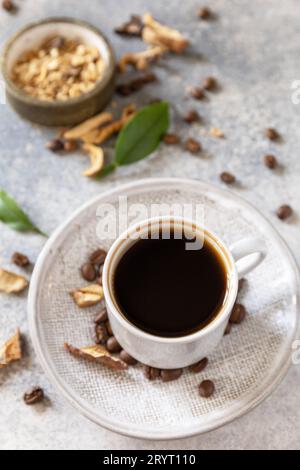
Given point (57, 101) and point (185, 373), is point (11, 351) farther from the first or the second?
point (57, 101)

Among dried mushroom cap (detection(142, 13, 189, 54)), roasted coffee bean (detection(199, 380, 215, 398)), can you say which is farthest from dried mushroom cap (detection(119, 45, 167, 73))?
roasted coffee bean (detection(199, 380, 215, 398))

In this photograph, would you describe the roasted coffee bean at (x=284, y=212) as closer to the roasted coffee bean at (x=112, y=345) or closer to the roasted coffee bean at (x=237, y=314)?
the roasted coffee bean at (x=237, y=314)

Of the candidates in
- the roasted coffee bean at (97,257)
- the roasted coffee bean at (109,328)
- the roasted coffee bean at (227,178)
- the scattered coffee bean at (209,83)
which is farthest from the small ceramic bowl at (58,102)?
the roasted coffee bean at (109,328)

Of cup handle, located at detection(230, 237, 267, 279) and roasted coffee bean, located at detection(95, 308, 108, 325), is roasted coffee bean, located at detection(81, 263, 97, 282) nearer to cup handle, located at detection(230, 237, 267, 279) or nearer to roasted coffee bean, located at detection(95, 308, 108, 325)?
roasted coffee bean, located at detection(95, 308, 108, 325)

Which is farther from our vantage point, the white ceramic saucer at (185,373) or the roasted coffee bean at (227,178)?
the roasted coffee bean at (227,178)

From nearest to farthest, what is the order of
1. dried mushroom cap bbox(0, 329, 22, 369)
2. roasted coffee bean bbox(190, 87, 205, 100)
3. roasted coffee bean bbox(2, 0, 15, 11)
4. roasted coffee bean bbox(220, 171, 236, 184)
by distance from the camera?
dried mushroom cap bbox(0, 329, 22, 369) < roasted coffee bean bbox(220, 171, 236, 184) < roasted coffee bean bbox(190, 87, 205, 100) < roasted coffee bean bbox(2, 0, 15, 11)
